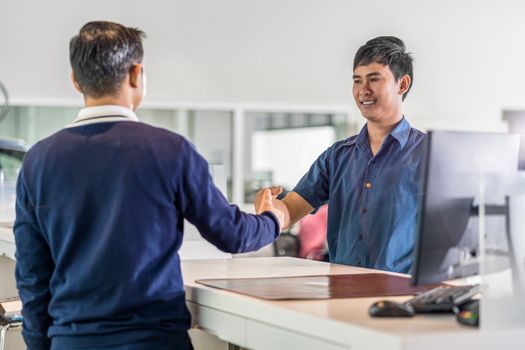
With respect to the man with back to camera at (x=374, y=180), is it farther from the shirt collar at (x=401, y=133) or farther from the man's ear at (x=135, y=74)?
the man's ear at (x=135, y=74)

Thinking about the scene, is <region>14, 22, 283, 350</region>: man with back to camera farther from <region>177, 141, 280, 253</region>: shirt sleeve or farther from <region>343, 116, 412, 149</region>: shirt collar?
<region>343, 116, 412, 149</region>: shirt collar

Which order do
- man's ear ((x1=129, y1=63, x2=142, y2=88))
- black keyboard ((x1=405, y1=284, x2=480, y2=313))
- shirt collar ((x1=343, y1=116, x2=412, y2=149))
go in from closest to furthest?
black keyboard ((x1=405, y1=284, x2=480, y2=313))
man's ear ((x1=129, y1=63, x2=142, y2=88))
shirt collar ((x1=343, y1=116, x2=412, y2=149))

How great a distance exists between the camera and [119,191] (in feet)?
6.24

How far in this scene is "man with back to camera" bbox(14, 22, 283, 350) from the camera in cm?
191

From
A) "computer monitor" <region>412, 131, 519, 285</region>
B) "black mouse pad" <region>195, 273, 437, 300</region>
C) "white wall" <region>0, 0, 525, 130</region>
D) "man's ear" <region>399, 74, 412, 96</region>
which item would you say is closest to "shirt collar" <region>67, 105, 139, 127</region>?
"black mouse pad" <region>195, 273, 437, 300</region>

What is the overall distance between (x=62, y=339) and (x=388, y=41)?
5.11 feet

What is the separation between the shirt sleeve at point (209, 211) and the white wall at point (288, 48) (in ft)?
19.4

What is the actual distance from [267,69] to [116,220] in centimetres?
643

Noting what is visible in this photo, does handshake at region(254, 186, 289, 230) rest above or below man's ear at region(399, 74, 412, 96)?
below

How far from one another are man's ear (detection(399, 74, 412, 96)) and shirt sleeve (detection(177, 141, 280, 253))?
1079 millimetres

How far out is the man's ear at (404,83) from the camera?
301 centimetres

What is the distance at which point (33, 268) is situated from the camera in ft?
6.70

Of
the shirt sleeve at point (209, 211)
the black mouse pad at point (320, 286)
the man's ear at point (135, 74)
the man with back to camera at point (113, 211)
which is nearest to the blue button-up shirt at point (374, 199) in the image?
the black mouse pad at point (320, 286)

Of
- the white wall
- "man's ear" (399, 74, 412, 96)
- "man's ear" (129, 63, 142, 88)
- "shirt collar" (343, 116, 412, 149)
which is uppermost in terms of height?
the white wall
